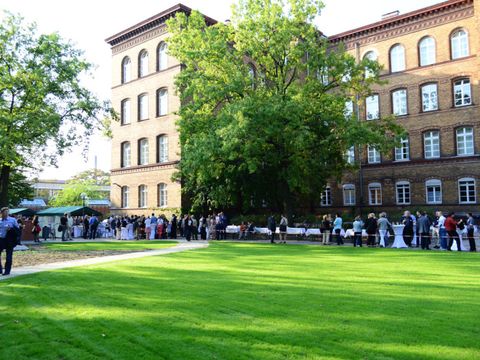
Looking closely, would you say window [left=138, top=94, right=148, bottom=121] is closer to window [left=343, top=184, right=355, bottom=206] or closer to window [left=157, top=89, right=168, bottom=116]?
window [left=157, top=89, right=168, bottom=116]

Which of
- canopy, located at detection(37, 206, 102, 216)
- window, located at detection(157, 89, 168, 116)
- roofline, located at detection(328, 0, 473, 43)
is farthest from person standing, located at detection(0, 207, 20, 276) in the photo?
roofline, located at detection(328, 0, 473, 43)

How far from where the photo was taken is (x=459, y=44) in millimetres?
33312

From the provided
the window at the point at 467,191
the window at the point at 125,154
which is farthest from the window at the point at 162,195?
the window at the point at 467,191

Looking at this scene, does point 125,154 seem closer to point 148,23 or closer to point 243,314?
point 148,23

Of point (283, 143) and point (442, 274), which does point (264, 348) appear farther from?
point (283, 143)

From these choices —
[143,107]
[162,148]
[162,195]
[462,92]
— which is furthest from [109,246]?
[462,92]

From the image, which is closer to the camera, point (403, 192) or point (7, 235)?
point (7, 235)

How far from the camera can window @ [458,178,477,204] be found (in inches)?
1257

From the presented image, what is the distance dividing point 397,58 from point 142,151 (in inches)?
866

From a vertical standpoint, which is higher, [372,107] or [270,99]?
[372,107]

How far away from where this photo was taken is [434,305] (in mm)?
7426

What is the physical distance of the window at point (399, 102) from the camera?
3575cm

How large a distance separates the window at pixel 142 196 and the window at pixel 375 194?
1823 cm

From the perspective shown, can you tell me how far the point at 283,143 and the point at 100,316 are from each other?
1966 cm
